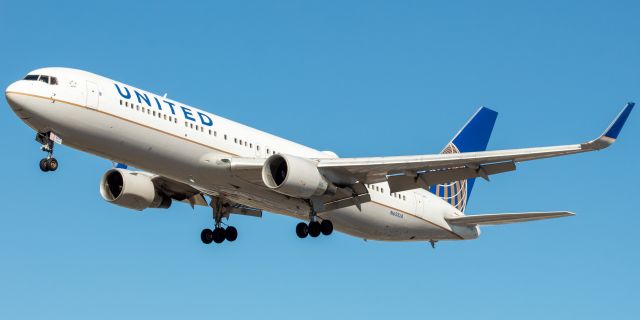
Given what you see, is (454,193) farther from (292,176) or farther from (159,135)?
(159,135)

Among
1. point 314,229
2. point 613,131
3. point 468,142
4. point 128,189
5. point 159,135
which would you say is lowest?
point 314,229

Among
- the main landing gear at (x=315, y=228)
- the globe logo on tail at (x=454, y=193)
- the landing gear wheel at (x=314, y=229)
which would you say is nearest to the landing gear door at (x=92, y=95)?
the main landing gear at (x=315, y=228)

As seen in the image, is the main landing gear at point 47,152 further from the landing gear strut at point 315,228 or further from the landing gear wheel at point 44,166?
the landing gear strut at point 315,228

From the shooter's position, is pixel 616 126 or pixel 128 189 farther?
pixel 128 189

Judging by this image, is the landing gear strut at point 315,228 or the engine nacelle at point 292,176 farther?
the landing gear strut at point 315,228

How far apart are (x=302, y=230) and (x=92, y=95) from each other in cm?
1011

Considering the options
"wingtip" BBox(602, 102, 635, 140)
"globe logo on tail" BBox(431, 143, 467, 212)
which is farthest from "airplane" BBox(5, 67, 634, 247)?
"globe logo on tail" BBox(431, 143, 467, 212)

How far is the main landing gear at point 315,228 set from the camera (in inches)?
1615

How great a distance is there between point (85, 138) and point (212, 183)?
5180 mm

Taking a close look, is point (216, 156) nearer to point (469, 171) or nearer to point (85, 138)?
point (85, 138)

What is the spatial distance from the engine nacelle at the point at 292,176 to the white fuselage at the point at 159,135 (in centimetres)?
103

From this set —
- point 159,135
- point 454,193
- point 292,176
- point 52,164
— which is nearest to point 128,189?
point 159,135

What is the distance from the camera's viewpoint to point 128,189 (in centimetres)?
4222

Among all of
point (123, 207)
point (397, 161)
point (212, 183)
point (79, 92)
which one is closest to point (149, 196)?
point (123, 207)
